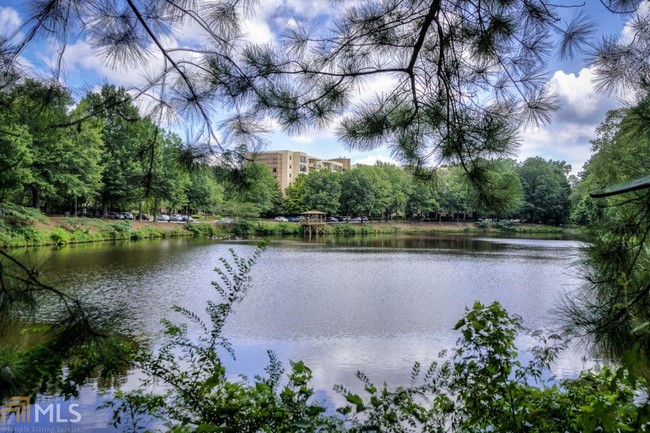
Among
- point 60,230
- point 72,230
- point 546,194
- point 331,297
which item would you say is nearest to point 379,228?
point 546,194

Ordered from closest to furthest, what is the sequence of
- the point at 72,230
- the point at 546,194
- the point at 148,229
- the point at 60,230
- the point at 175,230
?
the point at 60,230 < the point at 72,230 < the point at 148,229 < the point at 175,230 < the point at 546,194

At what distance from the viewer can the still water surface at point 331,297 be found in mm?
6152

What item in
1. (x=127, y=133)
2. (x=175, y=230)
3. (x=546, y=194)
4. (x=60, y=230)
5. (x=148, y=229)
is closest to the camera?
(x=127, y=133)

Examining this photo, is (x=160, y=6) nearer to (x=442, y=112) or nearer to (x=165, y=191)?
(x=165, y=191)

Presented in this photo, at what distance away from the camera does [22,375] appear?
113cm

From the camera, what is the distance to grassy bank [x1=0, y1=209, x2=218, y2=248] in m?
15.9

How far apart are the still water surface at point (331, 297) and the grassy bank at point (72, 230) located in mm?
1532

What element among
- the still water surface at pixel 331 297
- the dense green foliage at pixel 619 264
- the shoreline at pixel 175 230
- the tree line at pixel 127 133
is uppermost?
the tree line at pixel 127 133

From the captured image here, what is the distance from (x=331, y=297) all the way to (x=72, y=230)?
16.8 m

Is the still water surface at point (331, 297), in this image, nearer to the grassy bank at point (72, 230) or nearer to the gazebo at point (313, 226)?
the grassy bank at point (72, 230)

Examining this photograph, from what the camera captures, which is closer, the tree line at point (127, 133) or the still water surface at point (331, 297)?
the tree line at point (127, 133)

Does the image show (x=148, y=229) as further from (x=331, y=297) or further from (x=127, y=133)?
(x=127, y=133)

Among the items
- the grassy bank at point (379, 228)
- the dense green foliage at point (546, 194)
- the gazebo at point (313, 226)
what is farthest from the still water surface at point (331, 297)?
the dense green foliage at point (546, 194)

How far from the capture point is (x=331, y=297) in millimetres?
11141
